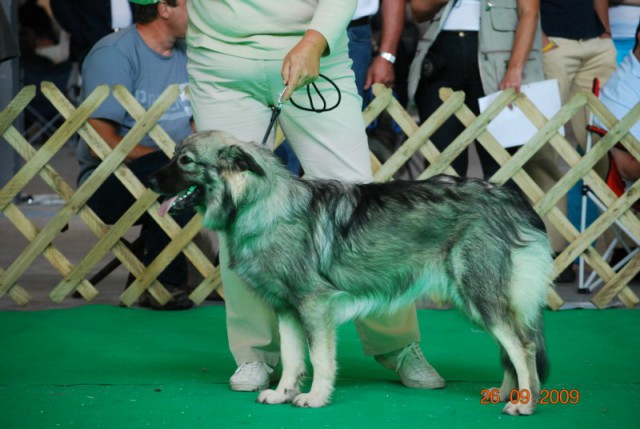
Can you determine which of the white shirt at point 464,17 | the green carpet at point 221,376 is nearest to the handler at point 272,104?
the green carpet at point 221,376

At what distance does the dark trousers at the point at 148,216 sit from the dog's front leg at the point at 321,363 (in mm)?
2139

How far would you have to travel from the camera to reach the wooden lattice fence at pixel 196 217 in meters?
5.41

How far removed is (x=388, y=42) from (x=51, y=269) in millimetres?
2444

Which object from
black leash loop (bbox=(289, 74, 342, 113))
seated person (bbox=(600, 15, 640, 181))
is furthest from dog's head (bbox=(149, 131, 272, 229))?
seated person (bbox=(600, 15, 640, 181))

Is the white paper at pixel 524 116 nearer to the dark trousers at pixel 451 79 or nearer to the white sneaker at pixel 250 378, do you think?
the dark trousers at pixel 451 79

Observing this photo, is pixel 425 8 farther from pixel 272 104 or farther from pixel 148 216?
pixel 272 104

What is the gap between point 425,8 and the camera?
5.80m

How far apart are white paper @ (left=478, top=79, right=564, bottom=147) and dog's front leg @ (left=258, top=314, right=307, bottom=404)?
7.69ft

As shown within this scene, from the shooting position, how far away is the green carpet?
340cm

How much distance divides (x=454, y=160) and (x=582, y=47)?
111 cm

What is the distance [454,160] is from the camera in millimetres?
5945

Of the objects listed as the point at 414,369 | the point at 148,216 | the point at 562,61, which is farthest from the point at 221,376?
the point at 562,61

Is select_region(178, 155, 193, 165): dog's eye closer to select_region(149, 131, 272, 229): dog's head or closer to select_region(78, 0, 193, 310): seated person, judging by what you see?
select_region(149, 131, 272, 229): dog's head

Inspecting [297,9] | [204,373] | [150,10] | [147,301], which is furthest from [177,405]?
[150,10]
